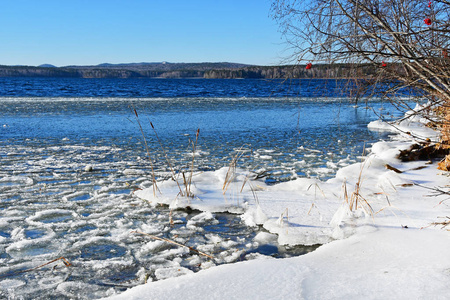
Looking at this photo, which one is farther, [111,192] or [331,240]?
[111,192]

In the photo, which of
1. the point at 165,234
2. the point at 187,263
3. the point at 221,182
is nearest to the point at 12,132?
the point at 221,182

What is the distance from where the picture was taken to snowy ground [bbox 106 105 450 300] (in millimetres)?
2125

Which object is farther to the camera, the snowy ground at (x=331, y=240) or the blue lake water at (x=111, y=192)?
the blue lake water at (x=111, y=192)

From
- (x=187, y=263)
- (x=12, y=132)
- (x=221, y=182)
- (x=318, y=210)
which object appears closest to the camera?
(x=187, y=263)

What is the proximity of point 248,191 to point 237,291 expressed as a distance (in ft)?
7.78

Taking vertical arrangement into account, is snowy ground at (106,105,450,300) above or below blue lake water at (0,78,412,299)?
above

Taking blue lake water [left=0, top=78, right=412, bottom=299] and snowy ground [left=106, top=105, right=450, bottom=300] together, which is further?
blue lake water [left=0, top=78, right=412, bottom=299]

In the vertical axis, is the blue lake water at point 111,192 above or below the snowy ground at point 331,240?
below

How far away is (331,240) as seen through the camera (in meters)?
3.08

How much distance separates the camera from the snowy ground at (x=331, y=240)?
83.7 inches

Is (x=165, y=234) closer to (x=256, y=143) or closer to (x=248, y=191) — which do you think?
(x=248, y=191)

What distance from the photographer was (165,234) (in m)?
3.32

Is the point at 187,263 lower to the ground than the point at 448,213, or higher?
lower

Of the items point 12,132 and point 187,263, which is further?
point 12,132
